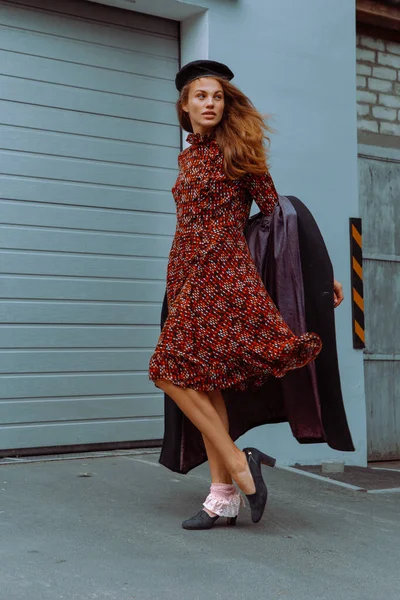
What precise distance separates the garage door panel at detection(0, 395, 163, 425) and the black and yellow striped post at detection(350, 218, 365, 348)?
152cm

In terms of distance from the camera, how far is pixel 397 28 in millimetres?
7602

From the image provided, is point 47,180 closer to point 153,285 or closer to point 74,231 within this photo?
point 74,231

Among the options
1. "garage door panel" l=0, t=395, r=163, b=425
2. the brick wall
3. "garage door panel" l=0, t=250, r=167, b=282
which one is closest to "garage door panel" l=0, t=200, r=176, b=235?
"garage door panel" l=0, t=250, r=167, b=282

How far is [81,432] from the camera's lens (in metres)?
5.80

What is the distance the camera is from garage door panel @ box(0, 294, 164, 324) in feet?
18.4

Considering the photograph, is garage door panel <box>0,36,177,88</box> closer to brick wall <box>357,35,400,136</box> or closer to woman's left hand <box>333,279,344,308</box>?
brick wall <box>357,35,400,136</box>

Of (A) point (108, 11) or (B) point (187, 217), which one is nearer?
(B) point (187, 217)

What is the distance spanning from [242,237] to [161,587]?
1.69 metres

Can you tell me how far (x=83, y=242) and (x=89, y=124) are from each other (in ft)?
2.56

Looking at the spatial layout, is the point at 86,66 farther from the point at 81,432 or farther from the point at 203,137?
the point at 81,432

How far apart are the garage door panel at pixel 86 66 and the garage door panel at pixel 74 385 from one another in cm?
188

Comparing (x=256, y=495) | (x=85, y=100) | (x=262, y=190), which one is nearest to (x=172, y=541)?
(x=256, y=495)

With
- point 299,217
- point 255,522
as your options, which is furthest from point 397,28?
point 255,522

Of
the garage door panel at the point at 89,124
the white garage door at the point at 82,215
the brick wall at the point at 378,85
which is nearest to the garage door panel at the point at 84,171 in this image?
the white garage door at the point at 82,215
